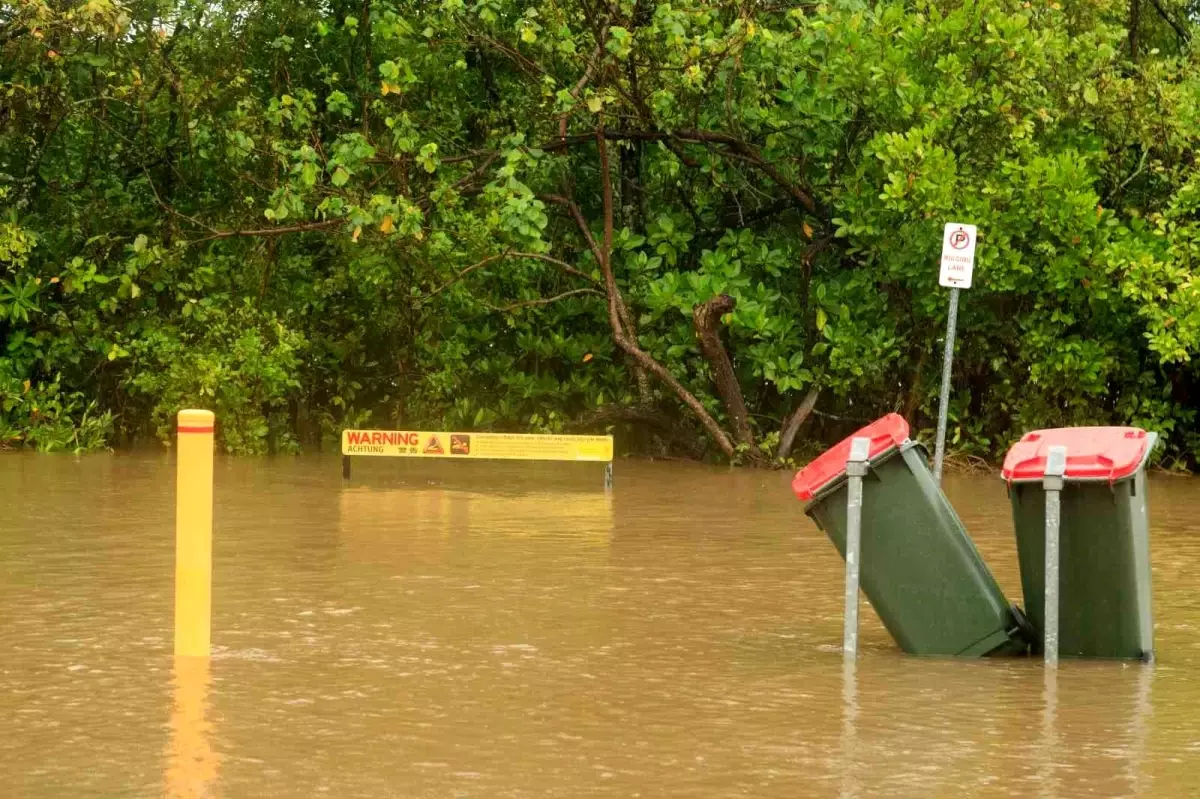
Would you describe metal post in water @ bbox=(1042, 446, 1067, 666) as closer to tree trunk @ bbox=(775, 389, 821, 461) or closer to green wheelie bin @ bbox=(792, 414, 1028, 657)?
green wheelie bin @ bbox=(792, 414, 1028, 657)

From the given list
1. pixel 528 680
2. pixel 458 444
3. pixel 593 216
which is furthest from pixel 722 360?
pixel 528 680

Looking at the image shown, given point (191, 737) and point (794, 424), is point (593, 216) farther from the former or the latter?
point (191, 737)

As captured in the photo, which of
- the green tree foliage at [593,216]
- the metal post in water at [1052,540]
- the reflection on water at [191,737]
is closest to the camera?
the reflection on water at [191,737]

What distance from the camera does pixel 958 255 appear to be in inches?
613

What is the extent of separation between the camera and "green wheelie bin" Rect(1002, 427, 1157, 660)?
28.7 ft

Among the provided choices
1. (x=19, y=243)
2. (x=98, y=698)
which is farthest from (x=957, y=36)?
(x=98, y=698)

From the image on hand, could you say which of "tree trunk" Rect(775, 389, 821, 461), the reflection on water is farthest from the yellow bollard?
"tree trunk" Rect(775, 389, 821, 461)

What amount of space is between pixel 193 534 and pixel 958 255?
8.52m

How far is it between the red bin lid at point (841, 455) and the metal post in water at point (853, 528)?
0.18 ft

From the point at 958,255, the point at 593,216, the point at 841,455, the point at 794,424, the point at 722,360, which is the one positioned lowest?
the point at 794,424

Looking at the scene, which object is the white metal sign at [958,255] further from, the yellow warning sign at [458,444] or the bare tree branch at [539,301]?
the bare tree branch at [539,301]

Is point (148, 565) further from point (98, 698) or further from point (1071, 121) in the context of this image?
point (1071, 121)

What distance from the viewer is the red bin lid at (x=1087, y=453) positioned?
8.67m

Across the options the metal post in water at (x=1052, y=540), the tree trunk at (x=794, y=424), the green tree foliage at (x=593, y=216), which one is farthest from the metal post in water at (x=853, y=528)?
the tree trunk at (x=794, y=424)
